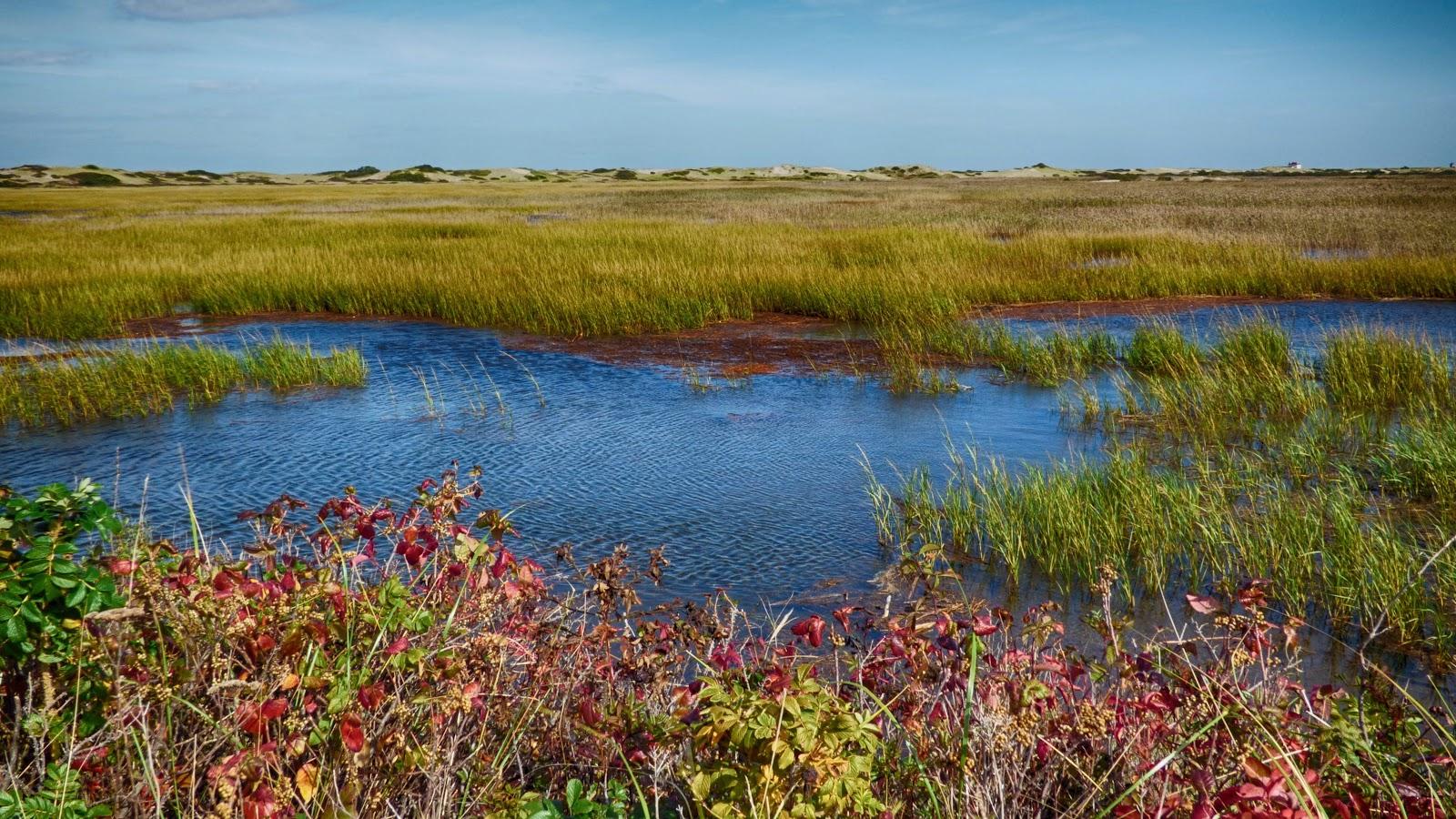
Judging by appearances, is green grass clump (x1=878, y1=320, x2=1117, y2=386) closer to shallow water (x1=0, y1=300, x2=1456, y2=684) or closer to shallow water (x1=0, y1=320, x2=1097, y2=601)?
shallow water (x1=0, y1=300, x2=1456, y2=684)

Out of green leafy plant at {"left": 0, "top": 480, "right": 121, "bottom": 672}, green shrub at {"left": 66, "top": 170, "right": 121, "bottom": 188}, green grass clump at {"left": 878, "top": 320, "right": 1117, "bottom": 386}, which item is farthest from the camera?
green shrub at {"left": 66, "top": 170, "right": 121, "bottom": 188}

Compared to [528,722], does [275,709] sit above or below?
above

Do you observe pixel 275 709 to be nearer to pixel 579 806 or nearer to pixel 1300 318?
pixel 579 806

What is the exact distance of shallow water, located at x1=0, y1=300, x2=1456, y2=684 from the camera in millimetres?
6746

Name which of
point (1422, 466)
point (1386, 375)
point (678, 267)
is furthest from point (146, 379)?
point (1386, 375)

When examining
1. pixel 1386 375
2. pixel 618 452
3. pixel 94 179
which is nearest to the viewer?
pixel 618 452

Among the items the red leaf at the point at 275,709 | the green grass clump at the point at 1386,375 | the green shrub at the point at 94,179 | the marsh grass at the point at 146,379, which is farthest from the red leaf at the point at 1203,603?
the green shrub at the point at 94,179

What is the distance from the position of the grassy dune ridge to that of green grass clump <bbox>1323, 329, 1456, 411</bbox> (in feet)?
21.5

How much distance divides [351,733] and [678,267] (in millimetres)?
18185

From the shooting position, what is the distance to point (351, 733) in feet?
7.52

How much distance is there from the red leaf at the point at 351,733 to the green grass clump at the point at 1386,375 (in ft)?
32.0

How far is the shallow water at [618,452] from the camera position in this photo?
6.75 meters

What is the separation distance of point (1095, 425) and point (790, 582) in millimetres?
4997

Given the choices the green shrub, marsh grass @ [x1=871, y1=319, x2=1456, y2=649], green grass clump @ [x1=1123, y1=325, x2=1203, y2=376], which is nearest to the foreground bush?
marsh grass @ [x1=871, y1=319, x2=1456, y2=649]
